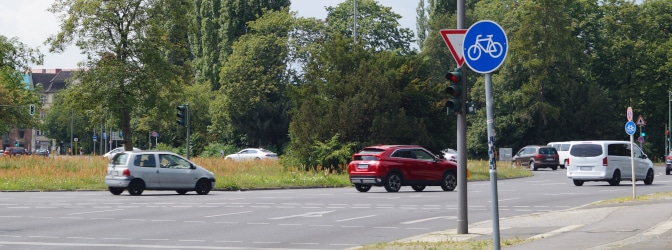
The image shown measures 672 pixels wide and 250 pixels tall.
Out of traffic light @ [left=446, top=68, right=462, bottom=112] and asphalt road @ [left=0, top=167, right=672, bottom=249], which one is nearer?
traffic light @ [left=446, top=68, right=462, bottom=112]

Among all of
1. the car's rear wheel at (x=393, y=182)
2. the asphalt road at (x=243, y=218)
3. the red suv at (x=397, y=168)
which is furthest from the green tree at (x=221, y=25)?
the asphalt road at (x=243, y=218)

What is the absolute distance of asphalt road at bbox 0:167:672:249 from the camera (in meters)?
17.3

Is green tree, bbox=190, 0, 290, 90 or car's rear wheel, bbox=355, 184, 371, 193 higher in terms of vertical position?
green tree, bbox=190, 0, 290, 90

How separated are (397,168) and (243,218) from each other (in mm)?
13532

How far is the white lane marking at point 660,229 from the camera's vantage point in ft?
55.4

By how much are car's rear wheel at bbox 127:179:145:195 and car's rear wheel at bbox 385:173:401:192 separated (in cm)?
798

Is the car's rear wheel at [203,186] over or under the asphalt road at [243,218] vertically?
over

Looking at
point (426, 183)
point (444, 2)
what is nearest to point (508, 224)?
point (426, 183)

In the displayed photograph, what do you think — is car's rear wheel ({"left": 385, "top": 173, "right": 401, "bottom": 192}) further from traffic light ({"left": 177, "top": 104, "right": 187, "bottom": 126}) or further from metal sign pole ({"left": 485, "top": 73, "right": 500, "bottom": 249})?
metal sign pole ({"left": 485, "top": 73, "right": 500, "bottom": 249})

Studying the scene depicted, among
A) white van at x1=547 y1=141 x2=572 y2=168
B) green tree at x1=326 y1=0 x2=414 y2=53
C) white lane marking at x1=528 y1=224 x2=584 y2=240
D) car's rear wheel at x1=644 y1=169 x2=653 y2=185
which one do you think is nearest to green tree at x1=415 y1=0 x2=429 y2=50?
green tree at x1=326 y1=0 x2=414 y2=53

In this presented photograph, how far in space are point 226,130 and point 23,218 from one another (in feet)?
245

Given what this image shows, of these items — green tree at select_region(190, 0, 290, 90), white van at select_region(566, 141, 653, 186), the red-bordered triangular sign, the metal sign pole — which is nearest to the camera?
the metal sign pole

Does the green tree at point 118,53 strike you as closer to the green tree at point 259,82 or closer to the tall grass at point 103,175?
the tall grass at point 103,175

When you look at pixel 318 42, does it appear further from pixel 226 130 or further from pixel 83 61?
pixel 83 61
